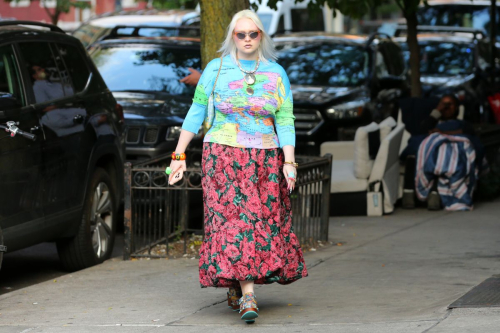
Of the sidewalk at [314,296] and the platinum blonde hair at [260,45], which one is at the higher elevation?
the platinum blonde hair at [260,45]

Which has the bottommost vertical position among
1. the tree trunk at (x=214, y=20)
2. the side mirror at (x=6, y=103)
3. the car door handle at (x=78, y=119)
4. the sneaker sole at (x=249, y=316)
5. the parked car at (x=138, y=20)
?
the sneaker sole at (x=249, y=316)

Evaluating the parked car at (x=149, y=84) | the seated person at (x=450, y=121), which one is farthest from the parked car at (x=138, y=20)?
the seated person at (x=450, y=121)

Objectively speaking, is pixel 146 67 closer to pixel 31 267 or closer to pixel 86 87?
pixel 86 87

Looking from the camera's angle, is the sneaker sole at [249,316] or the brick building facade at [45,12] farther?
the brick building facade at [45,12]

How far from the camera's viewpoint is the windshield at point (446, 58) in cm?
1888

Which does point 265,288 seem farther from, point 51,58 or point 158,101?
point 158,101

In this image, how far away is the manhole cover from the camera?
626 cm

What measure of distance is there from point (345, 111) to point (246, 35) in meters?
8.14

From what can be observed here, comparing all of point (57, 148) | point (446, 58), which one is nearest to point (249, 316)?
point (57, 148)

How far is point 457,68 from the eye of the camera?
61.9 feet

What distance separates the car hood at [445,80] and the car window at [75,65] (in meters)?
10.3

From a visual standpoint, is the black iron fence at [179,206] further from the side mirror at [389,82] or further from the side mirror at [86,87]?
the side mirror at [389,82]

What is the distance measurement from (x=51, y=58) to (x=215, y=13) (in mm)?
1382

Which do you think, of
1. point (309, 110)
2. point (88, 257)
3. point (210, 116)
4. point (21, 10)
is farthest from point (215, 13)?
point (21, 10)
